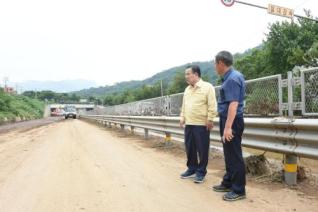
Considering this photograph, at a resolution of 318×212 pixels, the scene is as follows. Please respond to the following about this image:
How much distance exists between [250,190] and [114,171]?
106 inches

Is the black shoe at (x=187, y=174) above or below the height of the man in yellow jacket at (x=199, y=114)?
below

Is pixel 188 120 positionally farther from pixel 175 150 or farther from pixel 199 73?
pixel 175 150

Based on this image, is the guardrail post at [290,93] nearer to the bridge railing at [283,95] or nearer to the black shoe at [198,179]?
the bridge railing at [283,95]

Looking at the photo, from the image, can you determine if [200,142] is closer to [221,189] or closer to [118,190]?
[221,189]

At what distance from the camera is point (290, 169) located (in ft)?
20.4

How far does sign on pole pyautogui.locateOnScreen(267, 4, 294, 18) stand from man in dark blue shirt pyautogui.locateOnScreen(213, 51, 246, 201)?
1466 centimetres

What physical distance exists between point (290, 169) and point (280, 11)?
49.2 feet

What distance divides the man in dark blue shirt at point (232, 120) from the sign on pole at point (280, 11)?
1466 cm

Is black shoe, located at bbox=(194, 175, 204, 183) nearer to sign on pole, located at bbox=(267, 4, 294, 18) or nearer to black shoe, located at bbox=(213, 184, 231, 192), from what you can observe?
black shoe, located at bbox=(213, 184, 231, 192)

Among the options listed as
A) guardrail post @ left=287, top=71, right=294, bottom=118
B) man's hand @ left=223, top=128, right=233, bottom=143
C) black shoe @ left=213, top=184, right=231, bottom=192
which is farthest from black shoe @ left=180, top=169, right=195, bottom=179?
guardrail post @ left=287, top=71, right=294, bottom=118

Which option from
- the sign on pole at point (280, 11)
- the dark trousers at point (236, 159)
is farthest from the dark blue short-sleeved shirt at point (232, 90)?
the sign on pole at point (280, 11)

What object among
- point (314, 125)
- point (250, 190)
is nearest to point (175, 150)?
point (250, 190)

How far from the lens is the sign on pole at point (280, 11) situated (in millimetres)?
19625

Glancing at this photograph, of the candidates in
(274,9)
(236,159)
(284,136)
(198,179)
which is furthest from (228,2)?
(236,159)
